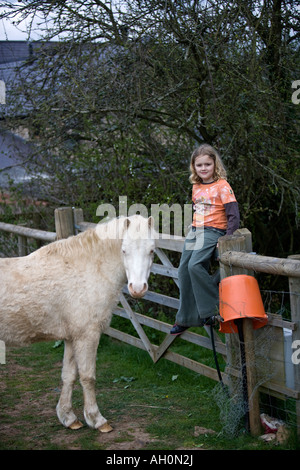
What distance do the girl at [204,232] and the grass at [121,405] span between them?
2.57 ft

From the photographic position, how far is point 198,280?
3365 mm

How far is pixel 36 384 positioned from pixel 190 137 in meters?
3.44

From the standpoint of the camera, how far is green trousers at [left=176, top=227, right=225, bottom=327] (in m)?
3.37

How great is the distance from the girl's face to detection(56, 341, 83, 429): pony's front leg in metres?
1.72

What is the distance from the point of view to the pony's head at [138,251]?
10.3ft

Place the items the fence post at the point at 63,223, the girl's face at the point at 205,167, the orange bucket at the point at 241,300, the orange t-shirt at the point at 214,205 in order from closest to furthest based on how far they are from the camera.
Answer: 1. the orange bucket at the point at 241,300
2. the orange t-shirt at the point at 214,205
3. the girl's face at the point at 205,167
4. the fence post at the point at 63,223

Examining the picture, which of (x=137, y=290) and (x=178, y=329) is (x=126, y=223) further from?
(x=178, y=329)

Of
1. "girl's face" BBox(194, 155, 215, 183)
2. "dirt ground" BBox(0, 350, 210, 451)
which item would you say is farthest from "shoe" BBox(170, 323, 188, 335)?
"girl's face" BBox(194, 155, 215, 183)

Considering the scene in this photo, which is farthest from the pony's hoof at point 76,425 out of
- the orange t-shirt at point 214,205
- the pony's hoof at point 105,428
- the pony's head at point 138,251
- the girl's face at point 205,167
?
the girl's face at point 205,167

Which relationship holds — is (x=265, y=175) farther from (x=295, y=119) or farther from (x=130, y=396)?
(x=130, y=396)

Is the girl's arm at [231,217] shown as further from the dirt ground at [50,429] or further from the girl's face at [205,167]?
the dirt ground at [50,429]

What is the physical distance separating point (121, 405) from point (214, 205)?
6.39ft

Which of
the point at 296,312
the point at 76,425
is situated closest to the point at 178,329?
the point at 76,425

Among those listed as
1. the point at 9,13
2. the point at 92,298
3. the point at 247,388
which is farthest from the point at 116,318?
the point at 9,13
